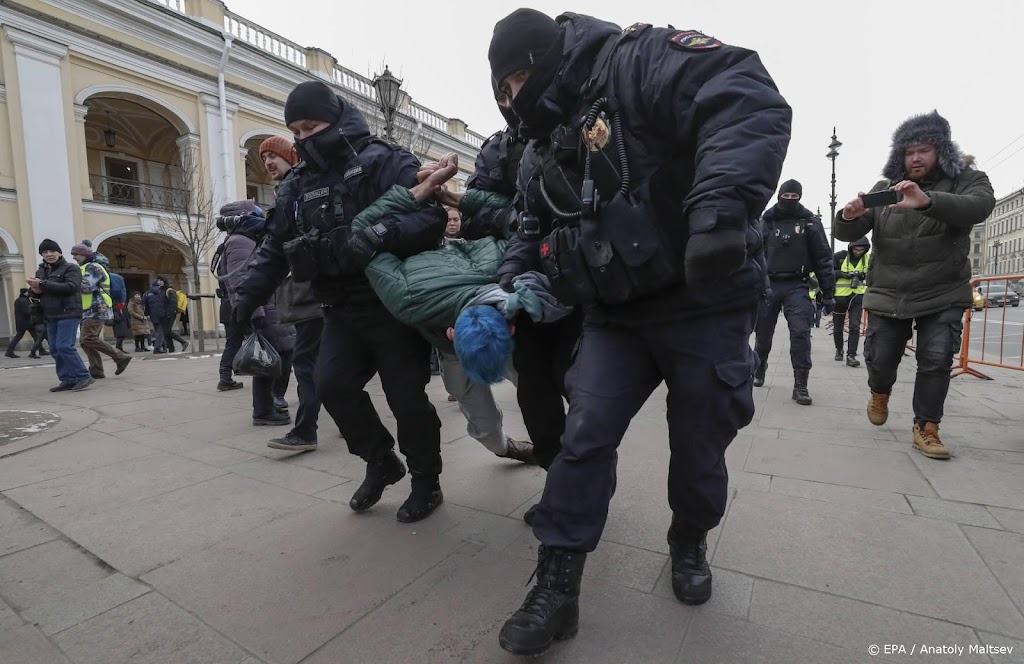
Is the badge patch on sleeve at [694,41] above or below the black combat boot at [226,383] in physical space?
above

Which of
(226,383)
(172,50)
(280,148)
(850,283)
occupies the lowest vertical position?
(226,383)

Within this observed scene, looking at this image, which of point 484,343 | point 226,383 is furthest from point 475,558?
point 226,383

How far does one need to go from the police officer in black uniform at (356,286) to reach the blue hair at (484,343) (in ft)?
2.31

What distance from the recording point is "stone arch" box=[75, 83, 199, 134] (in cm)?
1511

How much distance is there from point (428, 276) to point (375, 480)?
1085 millimetres

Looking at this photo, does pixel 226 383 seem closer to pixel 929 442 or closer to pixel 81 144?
pixel 929 442

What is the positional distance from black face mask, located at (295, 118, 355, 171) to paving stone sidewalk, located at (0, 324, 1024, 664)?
1.70 metres

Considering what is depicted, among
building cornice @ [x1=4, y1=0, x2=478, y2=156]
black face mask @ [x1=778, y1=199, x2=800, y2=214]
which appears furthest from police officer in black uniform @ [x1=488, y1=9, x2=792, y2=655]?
building cornice @ [x1=4, y1=0, x2=478, y2=156]

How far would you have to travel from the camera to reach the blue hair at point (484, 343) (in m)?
1.89

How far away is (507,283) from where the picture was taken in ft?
6.86

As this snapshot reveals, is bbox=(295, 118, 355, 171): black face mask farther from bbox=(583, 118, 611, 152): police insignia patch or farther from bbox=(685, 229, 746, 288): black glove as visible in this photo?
bbox=(685, 229, 746, 288): black glove

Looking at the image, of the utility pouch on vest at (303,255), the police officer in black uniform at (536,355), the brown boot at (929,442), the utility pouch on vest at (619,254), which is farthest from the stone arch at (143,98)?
the brown boot at (929,442)

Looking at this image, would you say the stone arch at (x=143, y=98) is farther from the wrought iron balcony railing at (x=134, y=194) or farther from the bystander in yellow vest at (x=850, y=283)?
the bystander in yellow vest at (x=850, y=283)

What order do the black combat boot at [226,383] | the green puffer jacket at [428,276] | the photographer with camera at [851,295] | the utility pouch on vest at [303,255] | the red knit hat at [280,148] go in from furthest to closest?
the photographer with camera at [851,295]
the black combat boot at [226,383]
the red knit hat at [280,148]
the utility pouch on vest at [303,255]
the green puffer jacket at [428,276]
